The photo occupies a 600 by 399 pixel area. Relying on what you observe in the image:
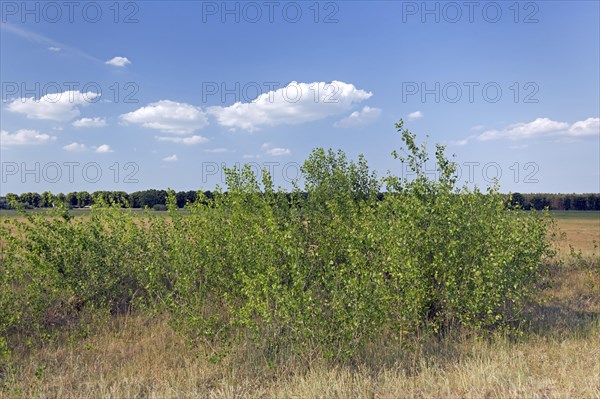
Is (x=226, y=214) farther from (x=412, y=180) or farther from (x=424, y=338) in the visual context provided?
(x=424, y=338)

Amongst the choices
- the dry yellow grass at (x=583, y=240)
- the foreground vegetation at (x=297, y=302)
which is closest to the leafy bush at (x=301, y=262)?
the foreground vegetation at (x=297, y=302)

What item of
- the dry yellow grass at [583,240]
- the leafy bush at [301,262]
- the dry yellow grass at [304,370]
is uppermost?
the leafy bush at [301,262]

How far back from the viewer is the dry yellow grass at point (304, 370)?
254 inches

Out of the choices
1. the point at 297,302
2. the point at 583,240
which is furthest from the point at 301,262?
the point at 583,240

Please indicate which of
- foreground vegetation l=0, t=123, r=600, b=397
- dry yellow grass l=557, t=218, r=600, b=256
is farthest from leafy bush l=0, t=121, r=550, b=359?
dry yellow grass l=557, t=218, r=600, b=256

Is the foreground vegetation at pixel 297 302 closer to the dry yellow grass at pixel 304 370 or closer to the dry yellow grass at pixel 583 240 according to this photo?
the dry yellow grass at pixel 304 370

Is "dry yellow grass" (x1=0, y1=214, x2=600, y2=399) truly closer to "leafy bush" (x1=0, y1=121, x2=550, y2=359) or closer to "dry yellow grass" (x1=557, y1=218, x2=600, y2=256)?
"leafy bush" (x1=0, y1=121, x2=550, y2=359)

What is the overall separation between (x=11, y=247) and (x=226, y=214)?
5.05 m

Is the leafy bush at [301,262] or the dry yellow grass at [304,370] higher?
the leafy bush at [301,262]

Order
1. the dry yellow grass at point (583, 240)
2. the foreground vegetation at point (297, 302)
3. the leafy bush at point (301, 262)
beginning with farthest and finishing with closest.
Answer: the dry yellow grass at point (583, 240) → the leafy bush at point (301, 262) → the foreground vegetation at point (297, 302)

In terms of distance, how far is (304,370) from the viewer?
7.19 metres

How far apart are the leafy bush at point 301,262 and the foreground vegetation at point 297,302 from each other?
0.16 ft

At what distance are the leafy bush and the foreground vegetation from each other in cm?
5

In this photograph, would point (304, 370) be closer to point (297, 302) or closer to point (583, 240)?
point (297, 302)
